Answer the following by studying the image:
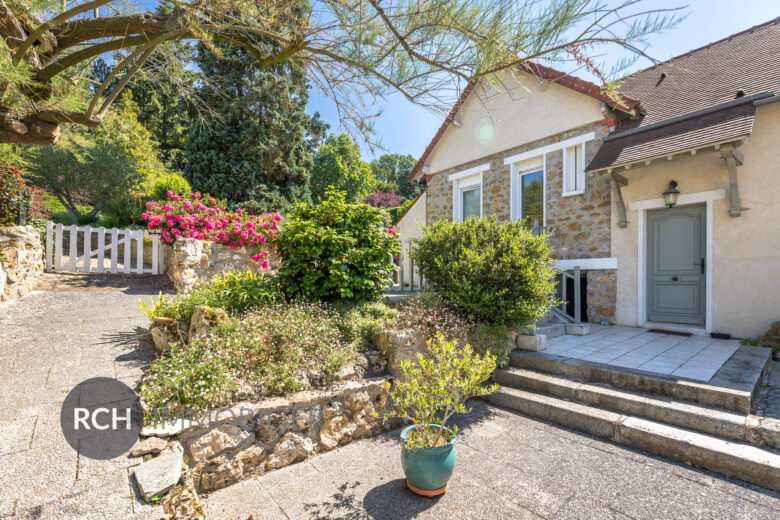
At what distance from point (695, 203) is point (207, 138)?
14.9 metres

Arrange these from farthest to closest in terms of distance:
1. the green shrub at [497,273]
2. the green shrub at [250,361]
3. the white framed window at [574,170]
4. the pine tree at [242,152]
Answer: the pine tree at [242,152] → the white framed window at [574,170] → the green shrub at [497,273] → the green shrub at [250,361]

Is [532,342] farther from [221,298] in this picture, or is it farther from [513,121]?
[513,121]

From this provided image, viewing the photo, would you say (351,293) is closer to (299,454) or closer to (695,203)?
(299,454)

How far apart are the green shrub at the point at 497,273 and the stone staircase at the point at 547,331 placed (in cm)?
33

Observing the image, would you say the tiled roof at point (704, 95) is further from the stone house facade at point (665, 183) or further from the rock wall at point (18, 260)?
the rock wall at point (18, 260)

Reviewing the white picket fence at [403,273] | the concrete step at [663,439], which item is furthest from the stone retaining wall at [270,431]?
the white picket fence at [403,273]

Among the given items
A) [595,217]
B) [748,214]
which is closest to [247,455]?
[595,217]

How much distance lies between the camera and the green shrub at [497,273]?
3.90 metres

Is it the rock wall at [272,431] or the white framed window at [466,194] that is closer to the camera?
the rock wall at [272,431]

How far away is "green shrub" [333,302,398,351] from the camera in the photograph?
354cm

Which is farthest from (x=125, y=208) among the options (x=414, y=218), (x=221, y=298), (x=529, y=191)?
(x=529, y=191)

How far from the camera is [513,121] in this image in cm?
689

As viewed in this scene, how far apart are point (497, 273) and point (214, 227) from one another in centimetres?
482

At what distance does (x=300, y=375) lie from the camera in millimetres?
2889
